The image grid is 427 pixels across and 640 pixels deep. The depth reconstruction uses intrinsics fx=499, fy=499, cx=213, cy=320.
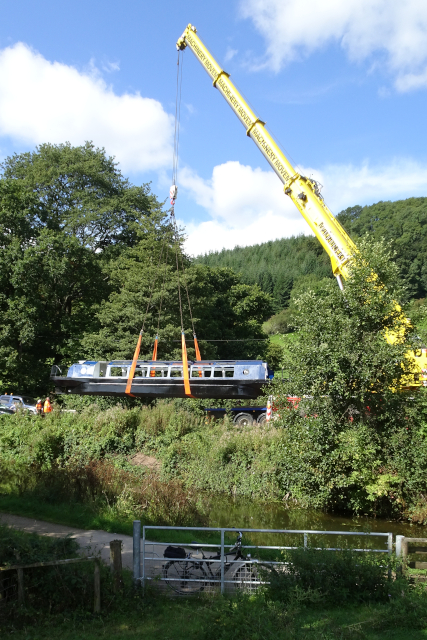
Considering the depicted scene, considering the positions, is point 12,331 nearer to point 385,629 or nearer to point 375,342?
point 375,342

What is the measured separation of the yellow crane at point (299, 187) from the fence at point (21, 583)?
1173 centimetres

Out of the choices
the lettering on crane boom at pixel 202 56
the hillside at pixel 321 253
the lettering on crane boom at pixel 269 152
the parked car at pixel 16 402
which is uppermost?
the hillside at pixel 321 253

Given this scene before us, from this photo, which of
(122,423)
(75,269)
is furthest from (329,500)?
(75,269)

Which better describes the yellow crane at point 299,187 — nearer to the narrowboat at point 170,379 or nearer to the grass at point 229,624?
the narrowboat at point 170,379

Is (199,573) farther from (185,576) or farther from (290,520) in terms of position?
(290,520)

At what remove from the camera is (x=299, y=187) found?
19922 mm

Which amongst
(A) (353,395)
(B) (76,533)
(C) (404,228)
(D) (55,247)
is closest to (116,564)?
(B) (76,533)

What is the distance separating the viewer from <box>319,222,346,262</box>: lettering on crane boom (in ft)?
60.6

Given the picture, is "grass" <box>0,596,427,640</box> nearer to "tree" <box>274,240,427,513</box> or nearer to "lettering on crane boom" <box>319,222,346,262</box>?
"tree" <box>274,240,427,513</box>

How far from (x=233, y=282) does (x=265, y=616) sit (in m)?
41.1

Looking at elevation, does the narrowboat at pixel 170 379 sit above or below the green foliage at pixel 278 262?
below

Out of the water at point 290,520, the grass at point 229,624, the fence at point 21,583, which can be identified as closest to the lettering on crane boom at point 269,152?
the water at point 290,520

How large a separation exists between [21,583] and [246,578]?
3.61 m

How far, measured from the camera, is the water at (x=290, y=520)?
14.9 m
